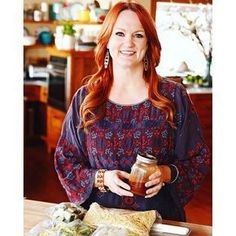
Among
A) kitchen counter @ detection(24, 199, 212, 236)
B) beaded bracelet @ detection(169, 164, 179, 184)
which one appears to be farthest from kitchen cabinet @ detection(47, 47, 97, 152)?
beaded bracelet @ detection(169, 164, 179, 184)

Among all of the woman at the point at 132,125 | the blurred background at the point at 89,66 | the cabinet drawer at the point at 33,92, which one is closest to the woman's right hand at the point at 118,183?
the woman at the point at 132,125

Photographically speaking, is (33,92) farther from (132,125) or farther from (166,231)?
(166,231)

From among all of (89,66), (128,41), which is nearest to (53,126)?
(89,66)

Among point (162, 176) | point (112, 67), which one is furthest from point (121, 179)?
point (112, 67)

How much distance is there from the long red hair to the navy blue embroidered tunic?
1 cm

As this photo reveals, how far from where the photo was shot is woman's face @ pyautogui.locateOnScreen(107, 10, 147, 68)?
96 cm

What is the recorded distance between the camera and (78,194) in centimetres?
105

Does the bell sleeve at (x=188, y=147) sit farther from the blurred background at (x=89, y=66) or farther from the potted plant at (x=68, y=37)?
the potted plant at (x=68, y=37)

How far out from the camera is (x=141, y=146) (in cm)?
98

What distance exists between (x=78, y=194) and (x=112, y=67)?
0.23 metres
